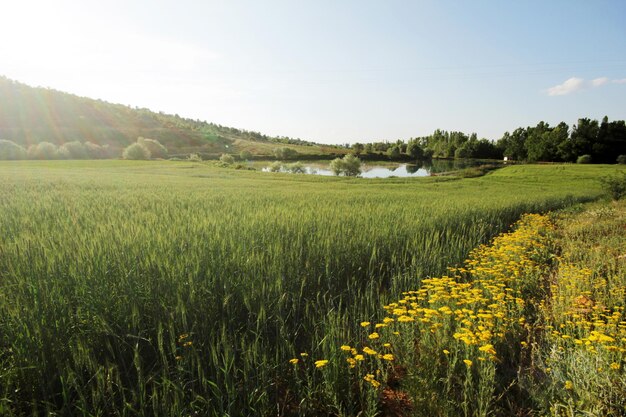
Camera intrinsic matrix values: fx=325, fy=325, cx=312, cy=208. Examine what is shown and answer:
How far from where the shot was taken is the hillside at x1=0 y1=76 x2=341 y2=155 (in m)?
95.9

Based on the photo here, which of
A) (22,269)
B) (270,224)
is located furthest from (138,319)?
(270,224)

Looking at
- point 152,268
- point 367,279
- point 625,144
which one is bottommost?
point 367,279

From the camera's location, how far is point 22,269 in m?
3.98

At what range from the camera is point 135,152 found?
254 ft

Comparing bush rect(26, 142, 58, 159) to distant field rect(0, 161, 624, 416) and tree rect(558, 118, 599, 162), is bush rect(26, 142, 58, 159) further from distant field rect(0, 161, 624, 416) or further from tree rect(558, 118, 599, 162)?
tree rect(558, 118, 599, 162)

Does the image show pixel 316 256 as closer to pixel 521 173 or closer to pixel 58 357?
pixel 58 357

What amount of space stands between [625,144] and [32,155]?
444 ft

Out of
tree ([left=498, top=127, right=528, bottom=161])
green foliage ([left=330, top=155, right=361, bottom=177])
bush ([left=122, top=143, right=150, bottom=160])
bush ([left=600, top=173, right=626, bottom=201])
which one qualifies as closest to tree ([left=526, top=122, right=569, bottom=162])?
tree ([left=498, top=127, right=528, bottom=161])

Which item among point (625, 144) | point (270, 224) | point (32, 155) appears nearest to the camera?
point (270, 224)

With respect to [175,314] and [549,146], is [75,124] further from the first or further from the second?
[549,146]

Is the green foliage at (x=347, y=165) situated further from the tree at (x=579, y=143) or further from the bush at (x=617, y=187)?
the bush at (x=617, y=187)

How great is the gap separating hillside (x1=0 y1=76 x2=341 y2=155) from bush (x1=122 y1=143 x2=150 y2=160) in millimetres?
32645

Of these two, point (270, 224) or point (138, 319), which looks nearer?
point (138, 319)

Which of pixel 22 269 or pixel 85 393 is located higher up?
pixel 22 269
